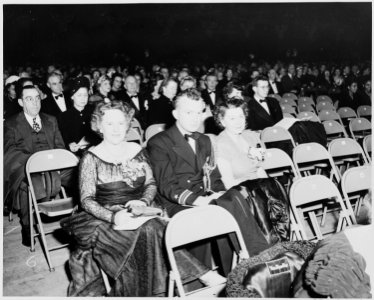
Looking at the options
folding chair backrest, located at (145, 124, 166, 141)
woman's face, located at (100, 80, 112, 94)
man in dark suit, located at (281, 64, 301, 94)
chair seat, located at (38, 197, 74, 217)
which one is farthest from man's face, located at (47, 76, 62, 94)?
man in dark suit, located at (281, 64, 301, 94)

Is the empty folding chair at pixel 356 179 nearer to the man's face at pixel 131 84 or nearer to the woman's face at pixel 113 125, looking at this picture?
the woman's face at pixel 113 125

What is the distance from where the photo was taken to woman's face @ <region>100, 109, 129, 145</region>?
258 cm

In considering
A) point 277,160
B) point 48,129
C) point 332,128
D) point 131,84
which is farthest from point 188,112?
point 131,84

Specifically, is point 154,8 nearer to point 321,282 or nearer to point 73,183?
point 73,183

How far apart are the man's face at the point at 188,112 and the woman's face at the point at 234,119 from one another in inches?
12.2

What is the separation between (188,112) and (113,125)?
60 cm

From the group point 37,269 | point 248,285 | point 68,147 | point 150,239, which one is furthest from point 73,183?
point 248,285

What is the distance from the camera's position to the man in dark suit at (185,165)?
8.97ft

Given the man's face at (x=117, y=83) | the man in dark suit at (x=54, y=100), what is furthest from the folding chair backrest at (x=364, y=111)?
the man in dark suit at (x=54, y=100)

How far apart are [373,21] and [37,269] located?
3327 millimetres


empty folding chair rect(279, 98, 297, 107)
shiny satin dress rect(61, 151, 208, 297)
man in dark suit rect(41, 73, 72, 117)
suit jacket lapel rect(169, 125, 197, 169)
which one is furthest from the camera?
empty folding chair rect(279, 98, 297, 107)

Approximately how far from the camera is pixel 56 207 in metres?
3.27

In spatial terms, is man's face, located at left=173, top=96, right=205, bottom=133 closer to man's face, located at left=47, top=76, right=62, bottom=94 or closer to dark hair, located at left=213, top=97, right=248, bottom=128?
dark hair, located at left=213, top=97, right=248, bottom=128

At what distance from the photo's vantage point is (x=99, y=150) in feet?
8.55
